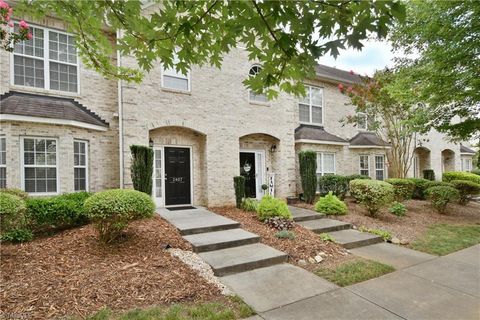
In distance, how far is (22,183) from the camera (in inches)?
310

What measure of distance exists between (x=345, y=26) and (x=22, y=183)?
9291 millimetres

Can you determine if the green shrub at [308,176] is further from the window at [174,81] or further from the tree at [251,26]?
the tree at [251,26]

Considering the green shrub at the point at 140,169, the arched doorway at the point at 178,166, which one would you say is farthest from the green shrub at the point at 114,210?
the arched doorway at the point at 178,166

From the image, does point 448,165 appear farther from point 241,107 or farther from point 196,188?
point 196,188

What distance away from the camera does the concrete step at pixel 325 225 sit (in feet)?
26.1

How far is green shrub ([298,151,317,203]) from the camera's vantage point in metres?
11.7

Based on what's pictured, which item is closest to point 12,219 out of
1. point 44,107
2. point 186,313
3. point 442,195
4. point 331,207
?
point 186,313

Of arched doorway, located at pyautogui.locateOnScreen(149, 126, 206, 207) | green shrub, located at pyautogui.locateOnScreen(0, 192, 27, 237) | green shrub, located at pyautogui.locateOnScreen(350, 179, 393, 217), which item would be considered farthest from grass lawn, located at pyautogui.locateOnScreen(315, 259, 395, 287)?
arched doorway, located at pyautogui.locateOnScreen(149, 126, 206, 207)

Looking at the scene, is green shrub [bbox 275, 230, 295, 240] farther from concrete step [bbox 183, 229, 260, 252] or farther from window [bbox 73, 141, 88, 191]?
window [bbox 73, 141, 88, 191]

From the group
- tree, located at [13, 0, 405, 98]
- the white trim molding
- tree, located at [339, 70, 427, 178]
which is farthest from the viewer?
tree, located at [339, 70, 427, 178]

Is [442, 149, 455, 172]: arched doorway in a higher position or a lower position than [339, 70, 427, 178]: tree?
lower

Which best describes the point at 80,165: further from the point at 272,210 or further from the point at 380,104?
the point at 380,104

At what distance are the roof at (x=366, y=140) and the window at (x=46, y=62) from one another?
45.3 feet

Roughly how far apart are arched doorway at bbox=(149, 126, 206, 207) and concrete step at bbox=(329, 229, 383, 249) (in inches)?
209
